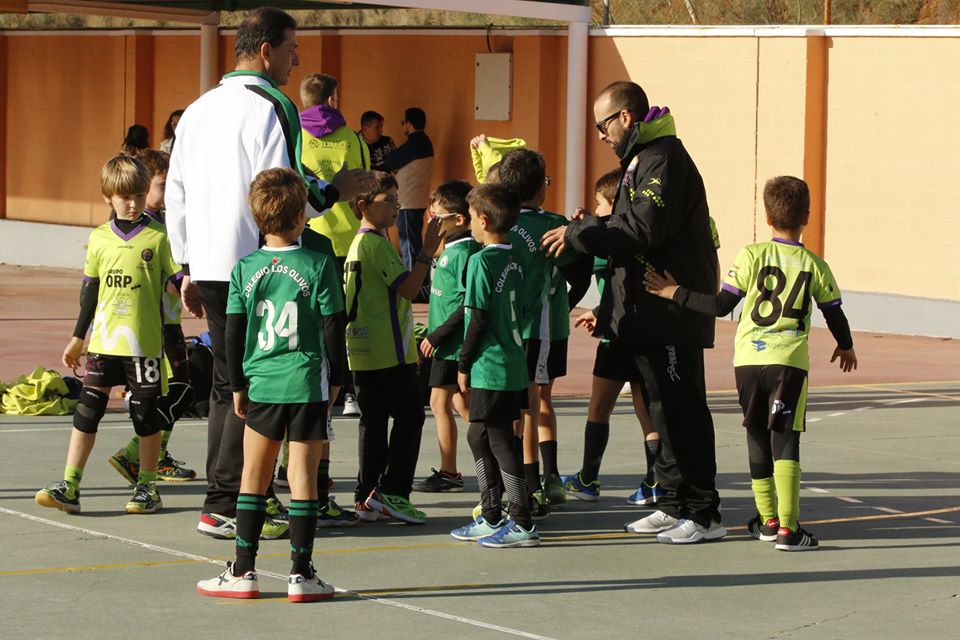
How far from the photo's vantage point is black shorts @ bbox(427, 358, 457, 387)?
9.07 metres

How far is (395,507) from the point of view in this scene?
8422 millimetres

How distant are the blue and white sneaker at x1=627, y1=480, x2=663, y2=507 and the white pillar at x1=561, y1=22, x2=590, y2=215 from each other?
35.4 feet

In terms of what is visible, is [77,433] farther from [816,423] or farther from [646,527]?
[816,423]

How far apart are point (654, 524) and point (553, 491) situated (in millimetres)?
839

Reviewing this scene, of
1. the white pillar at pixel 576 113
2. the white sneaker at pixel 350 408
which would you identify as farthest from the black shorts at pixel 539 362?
the white pillar at pixel 576 113

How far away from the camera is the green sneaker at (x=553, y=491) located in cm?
888

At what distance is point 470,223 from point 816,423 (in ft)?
13.7

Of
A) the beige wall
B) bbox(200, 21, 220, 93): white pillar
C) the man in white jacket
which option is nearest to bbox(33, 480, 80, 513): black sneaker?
the man in white jacket

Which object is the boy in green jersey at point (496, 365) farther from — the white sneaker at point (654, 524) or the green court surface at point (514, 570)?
the white sneaker at point (654, 524)

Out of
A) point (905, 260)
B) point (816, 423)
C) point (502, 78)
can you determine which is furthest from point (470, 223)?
point (502, 78)

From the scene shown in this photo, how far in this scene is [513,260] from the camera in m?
7.94

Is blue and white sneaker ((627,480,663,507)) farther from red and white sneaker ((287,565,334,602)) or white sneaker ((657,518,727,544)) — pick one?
red and white sneaker ((287,565,334,602))

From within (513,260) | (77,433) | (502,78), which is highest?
(502,78)

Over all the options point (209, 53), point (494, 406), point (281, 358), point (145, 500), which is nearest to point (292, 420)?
point (281, 358)
